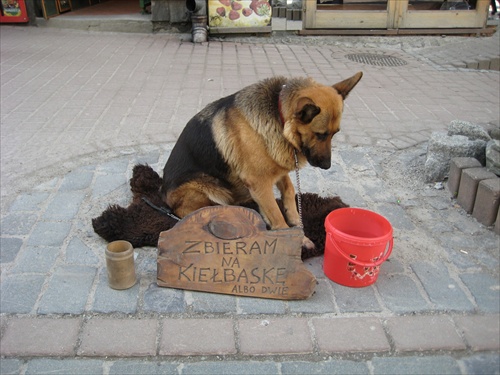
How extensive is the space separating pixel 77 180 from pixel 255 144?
6.84ft

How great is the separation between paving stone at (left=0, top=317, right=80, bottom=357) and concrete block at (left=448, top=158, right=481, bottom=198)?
131 inches

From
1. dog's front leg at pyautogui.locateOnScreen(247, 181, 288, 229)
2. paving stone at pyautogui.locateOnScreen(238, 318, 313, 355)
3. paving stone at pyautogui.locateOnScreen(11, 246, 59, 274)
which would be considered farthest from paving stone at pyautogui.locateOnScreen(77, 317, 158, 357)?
dog's front leg at pyautogui.locateOnScreen(247, 181, 288, 229)

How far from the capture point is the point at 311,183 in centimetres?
454

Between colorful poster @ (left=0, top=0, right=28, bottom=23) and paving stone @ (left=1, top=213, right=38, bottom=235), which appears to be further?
colorful poster @ (left=0, top=0, right=28, bottom=23)

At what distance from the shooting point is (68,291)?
3.06 m

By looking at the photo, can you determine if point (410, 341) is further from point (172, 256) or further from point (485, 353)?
point (172, 256)

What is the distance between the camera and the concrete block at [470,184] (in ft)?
12.9

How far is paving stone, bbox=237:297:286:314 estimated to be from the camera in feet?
9.67

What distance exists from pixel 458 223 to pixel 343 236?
4.81 ft

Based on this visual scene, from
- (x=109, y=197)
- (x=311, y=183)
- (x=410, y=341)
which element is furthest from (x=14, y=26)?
(x=410, y=341)

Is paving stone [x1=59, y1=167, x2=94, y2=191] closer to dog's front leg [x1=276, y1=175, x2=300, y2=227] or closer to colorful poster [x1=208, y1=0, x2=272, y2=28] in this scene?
dog's front leg [x1=276, y1=175, x2=300, y2=227]

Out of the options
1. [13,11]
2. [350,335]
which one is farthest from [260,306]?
[13,11]

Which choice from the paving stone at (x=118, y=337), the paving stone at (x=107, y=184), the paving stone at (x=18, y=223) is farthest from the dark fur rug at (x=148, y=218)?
the paving stone at (x=118, y=337)

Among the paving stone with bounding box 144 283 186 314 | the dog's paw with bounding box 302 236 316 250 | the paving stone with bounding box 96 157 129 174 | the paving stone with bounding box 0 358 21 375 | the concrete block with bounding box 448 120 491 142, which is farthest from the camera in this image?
the paving stone with bounding box 96 157 129 174
